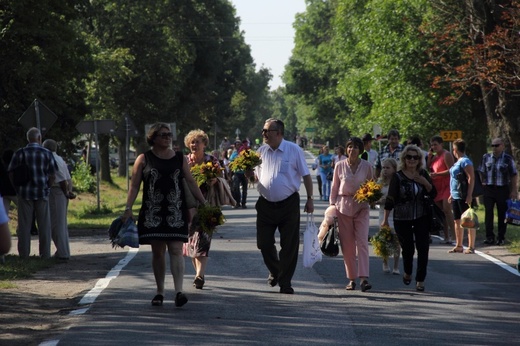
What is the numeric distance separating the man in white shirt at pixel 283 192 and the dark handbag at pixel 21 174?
5.13 meters

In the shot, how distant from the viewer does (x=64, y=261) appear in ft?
55.3

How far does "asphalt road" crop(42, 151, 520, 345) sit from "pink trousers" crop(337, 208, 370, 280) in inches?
12.6

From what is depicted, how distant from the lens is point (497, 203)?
1925 cm

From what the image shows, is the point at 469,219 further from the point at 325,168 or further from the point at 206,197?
the point at 325,168

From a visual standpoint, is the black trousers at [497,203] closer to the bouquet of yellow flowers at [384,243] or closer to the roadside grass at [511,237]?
the roadside grass at [511,237]

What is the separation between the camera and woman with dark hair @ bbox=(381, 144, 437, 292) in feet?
41.5

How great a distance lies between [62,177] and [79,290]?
424 cm

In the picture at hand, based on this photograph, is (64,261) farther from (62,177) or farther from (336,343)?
(336,343)

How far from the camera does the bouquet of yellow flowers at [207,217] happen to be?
11.9m

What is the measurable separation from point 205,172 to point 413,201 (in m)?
2.33

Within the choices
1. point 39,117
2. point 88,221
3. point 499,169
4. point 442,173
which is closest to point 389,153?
point 442,173

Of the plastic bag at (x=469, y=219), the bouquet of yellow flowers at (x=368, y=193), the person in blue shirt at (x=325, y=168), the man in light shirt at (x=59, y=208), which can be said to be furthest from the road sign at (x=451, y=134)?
the bouquet of yellow flowers at (x=368, y=193)

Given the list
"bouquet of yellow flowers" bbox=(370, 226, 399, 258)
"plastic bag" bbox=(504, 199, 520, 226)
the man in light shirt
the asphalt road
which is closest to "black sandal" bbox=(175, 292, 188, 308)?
the asphalt road

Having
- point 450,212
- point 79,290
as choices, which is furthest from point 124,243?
point 450,212
